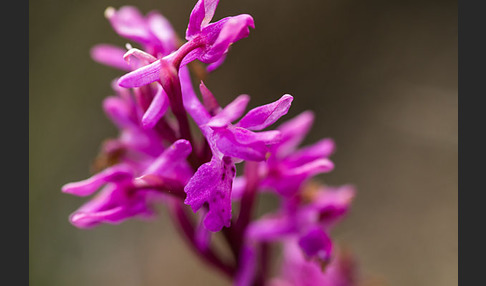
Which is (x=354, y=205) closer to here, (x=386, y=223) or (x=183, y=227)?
(x=386, y=223)

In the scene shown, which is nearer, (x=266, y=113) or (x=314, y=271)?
(x=266, y=113)

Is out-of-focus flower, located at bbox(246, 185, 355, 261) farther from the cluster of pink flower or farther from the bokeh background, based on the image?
the bokeh background

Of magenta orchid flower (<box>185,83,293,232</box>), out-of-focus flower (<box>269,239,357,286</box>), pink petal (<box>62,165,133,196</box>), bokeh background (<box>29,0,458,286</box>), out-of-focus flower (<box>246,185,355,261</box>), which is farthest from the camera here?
bokeh background (<box>29,0,458,286</box>)

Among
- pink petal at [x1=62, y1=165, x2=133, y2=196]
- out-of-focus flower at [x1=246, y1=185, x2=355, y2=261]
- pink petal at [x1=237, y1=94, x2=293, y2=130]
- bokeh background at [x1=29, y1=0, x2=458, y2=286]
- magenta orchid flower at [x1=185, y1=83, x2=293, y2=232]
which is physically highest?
pink petal at [x1=237, y1=94, x2=293, y2=130]

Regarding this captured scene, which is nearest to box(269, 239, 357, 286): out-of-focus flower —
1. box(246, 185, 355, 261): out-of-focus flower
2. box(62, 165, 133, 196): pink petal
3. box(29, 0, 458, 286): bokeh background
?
box(246, 185, 355, 261): out-of-focus flower

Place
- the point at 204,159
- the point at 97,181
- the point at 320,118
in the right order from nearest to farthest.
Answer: the point at 204,159
the point at 97,181
the point at 320,118

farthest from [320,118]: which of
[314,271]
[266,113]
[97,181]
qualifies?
[266,113]

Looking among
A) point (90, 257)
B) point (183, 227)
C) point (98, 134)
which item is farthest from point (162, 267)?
point (183, 227)

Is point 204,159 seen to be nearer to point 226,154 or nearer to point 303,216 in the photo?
point 226,154
